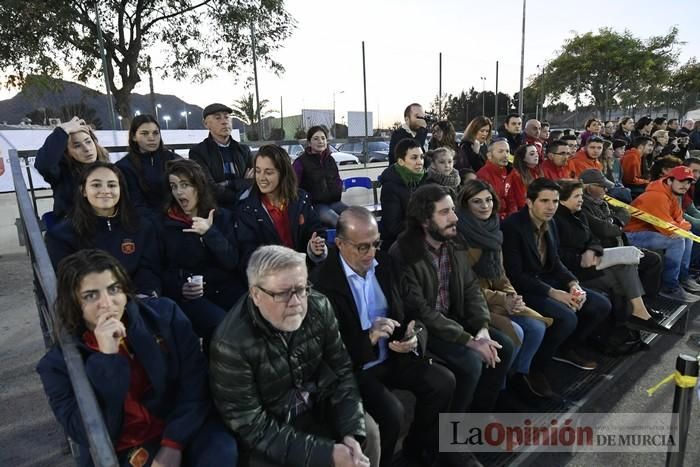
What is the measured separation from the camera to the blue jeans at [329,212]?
444cm

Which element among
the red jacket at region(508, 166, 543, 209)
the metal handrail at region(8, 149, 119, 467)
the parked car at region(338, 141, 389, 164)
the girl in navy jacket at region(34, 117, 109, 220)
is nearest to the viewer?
the metal handrail at region(8, 149, 119, 467)

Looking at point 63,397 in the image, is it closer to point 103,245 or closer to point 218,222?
point 103,245

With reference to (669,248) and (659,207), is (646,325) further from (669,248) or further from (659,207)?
(659,207)

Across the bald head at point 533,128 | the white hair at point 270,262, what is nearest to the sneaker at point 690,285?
the bald head at point 533,128

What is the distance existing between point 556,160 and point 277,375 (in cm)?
468

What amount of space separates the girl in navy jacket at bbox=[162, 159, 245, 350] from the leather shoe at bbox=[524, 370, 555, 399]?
2.12 meters

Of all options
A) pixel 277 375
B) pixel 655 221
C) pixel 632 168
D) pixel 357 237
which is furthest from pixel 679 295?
pixel 277 375

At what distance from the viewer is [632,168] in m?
7.42

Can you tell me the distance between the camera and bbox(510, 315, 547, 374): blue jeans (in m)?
3.16

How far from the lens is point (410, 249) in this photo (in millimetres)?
2898

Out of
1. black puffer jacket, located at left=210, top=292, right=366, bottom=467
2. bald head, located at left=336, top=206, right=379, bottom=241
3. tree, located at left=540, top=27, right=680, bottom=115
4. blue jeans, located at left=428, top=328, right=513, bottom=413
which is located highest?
tree, located at left=540, top=27, right=680, bottom=115

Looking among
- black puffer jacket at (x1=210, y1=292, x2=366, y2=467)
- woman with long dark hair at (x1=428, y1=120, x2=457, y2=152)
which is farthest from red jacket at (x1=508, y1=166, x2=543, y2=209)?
black puffer jacket at (x1=210, y1=292, x2=366, y2=467)

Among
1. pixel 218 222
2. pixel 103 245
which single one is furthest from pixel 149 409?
pixel 218 222

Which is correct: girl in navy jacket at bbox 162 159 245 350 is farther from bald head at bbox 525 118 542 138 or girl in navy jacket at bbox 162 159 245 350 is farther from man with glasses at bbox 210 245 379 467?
bald head at bbox 525 118 542 138
